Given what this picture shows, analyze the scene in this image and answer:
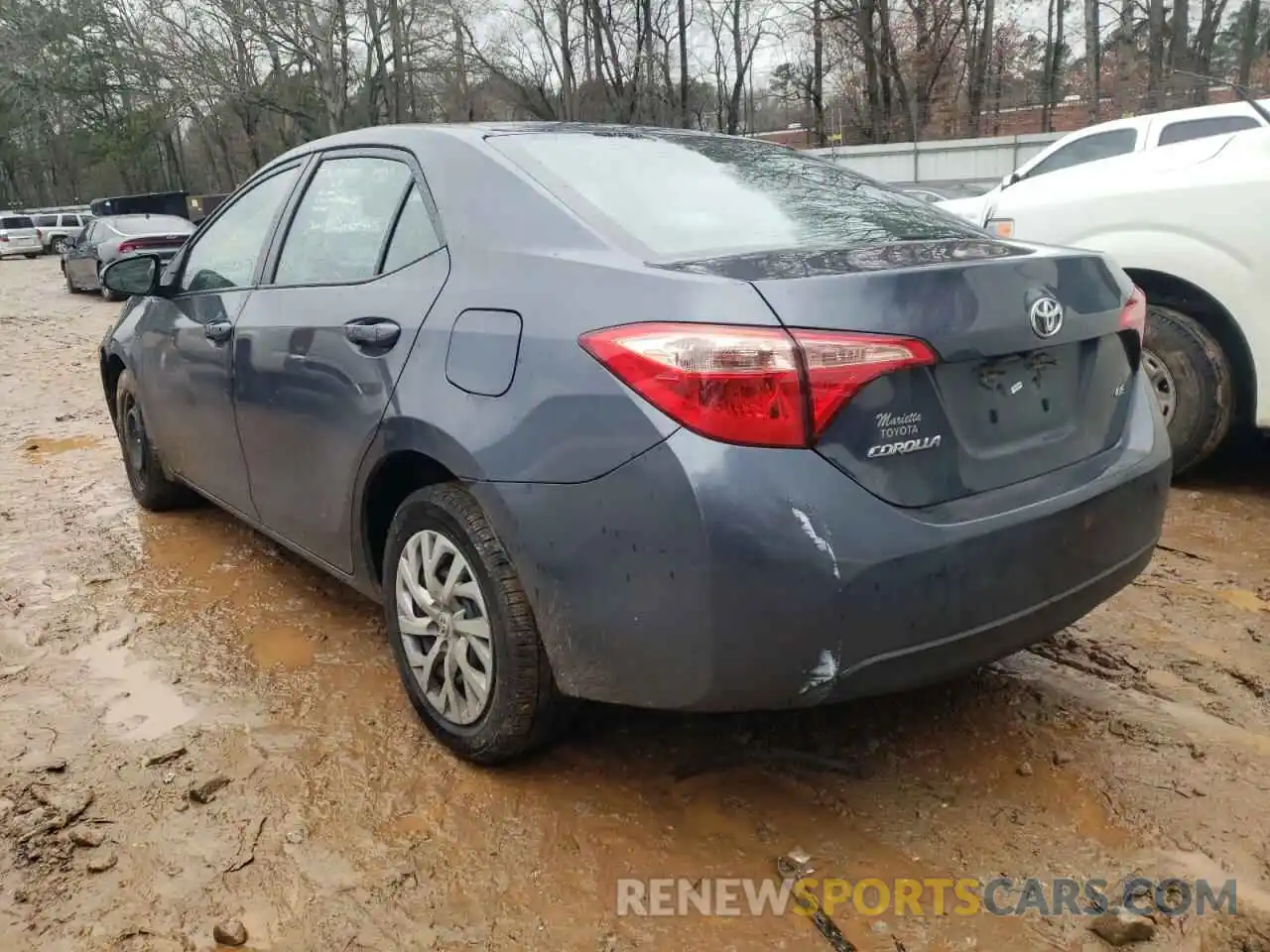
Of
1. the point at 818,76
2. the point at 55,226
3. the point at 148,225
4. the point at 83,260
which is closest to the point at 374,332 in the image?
the point at 148,225

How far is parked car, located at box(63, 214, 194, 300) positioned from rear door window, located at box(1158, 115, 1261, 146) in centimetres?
1403

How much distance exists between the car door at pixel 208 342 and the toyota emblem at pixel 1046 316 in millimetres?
2388

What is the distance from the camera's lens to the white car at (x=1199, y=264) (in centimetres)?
398

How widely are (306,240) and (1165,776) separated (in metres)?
2.82

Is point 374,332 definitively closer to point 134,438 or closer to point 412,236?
point 412,236

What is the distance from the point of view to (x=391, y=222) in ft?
9.09

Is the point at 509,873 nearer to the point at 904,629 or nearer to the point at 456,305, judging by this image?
the point at 904,629

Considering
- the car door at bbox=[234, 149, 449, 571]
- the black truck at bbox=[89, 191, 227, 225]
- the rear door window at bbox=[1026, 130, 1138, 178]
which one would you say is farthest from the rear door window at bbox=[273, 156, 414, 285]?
the black truck at bbox=[89, 191, 227, 225]

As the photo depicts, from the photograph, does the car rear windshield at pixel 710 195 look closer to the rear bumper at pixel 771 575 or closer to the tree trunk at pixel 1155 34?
the rear bumper at pixel 771 575

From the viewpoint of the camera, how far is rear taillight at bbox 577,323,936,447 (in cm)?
185

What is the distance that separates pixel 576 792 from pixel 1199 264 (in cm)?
339

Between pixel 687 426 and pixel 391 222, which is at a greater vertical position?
pixel 391 222

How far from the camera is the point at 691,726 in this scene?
268 cm

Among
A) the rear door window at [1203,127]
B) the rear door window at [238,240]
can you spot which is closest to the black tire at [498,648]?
the rear door window at [238,240]
